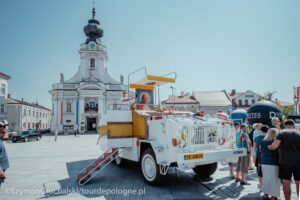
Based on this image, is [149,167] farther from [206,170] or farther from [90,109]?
[90,109]

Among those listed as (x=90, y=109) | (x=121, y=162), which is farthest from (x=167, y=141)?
(x=90, y=109)

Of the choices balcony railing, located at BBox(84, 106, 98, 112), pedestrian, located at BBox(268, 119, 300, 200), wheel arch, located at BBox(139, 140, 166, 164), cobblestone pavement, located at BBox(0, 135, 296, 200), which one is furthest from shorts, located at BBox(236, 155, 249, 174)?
balcony railing, located at BBox(84, 106, 98, 112)

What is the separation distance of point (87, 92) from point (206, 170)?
1645 inches

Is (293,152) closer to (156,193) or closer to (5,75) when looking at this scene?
(156,193)

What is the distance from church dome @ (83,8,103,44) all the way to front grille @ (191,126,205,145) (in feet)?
155

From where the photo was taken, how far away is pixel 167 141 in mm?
5043

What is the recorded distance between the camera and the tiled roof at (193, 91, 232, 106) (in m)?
49.1

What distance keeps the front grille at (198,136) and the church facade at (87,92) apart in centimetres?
3903

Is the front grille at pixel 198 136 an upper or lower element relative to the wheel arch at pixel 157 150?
upper

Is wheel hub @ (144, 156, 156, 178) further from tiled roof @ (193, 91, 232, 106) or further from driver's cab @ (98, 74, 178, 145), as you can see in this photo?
tiled roof @ (193, 91, 232, 106)

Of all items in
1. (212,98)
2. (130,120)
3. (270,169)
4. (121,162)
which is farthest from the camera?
(212,98)

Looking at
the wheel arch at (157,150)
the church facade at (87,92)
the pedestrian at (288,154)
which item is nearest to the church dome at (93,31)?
the church facade at (87,92)

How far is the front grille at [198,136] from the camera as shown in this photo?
17.2ft

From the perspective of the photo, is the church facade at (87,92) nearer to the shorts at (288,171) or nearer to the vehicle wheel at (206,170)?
the vehicle wheel at (206,170)
